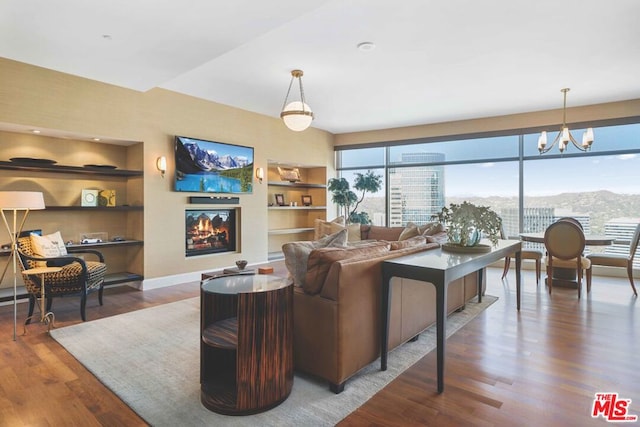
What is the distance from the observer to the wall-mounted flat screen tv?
18.4 feet

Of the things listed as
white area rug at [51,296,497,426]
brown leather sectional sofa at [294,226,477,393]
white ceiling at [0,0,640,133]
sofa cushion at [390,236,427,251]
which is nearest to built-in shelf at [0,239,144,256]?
white area rug at [51,296,497,426]

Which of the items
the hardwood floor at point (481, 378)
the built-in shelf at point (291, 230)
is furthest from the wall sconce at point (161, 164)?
the built-in shelf at point (291, 230)

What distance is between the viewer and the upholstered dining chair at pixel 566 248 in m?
4.81

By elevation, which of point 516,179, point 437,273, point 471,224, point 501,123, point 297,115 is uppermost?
point 501,123

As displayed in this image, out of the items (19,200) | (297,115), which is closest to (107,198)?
(19,200)

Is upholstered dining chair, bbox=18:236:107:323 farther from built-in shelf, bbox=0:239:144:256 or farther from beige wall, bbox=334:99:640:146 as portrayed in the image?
beige wall, bbox=334:99:640:146

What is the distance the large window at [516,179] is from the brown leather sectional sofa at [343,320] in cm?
513

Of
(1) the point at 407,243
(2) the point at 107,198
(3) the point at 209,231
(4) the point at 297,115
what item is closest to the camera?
(1) the point at 407,243

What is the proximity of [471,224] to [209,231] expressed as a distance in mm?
4381

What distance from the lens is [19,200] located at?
3400 mm

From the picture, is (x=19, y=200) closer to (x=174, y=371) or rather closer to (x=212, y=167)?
(x=174, y=371)

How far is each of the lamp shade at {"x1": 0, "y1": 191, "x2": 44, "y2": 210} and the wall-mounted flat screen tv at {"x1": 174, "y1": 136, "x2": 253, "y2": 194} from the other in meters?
2.11

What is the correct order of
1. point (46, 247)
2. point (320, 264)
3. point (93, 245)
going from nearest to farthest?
point (320, 264)
point (46, 247)
point (93, 245)

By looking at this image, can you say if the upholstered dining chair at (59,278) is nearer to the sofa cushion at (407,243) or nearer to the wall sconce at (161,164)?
the wall sconce at (161,164)
